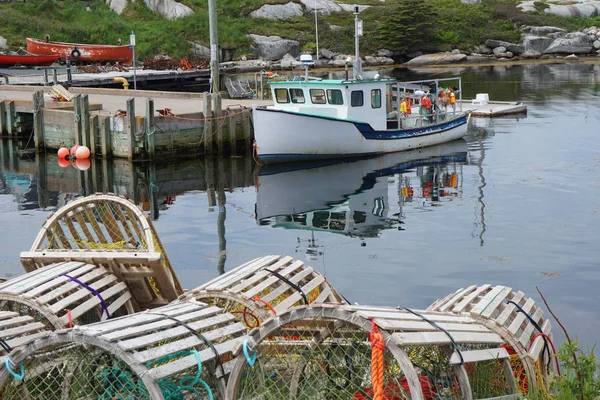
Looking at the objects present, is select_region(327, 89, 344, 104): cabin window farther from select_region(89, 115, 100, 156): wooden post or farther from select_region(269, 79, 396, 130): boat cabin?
select_region(89, 115, 100, 156): wooden post

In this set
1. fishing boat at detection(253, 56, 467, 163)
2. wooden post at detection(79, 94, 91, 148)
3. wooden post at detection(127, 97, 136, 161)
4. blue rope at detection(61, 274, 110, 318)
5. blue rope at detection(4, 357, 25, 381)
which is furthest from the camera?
wooden post at detection(79, 94, 91, 148)

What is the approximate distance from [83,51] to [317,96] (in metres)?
30.3

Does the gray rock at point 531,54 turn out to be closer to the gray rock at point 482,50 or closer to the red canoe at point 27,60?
the gray rock at point 482,50

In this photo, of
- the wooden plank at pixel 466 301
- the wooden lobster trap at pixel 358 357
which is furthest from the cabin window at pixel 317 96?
the wooden lobster trap at pixel 358 357

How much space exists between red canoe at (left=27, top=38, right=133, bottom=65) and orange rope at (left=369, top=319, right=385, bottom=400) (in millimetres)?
47659

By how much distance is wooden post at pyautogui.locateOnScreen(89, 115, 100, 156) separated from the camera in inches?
960

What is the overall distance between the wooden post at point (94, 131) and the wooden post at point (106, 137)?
0.28 meters

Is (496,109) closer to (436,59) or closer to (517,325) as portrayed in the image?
(517,325)

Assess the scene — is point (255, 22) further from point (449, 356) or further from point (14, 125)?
point (449, 356)

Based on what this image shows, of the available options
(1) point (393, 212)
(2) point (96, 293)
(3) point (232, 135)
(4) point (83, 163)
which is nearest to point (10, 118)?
(4) point (83, 163)

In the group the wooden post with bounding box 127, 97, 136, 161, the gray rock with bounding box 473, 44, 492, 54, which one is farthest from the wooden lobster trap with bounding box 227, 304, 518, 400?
the gray rock with bounding box 473, 44, 492, 54

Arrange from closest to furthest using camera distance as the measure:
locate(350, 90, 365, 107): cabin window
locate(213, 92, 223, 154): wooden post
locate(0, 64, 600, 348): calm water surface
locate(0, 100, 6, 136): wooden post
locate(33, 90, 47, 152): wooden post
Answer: locate(0, 64, 600, 348): calm water surface, locate(350, 90, 365, 107): cabin window, locate(213, 92, 223, 154): wooden post, locate(33, 90, 47, 152): wooden post, locate(0, 100, 6, 136): wooden post

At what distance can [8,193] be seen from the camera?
21.1 meters

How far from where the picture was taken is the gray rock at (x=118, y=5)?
68.4 m
